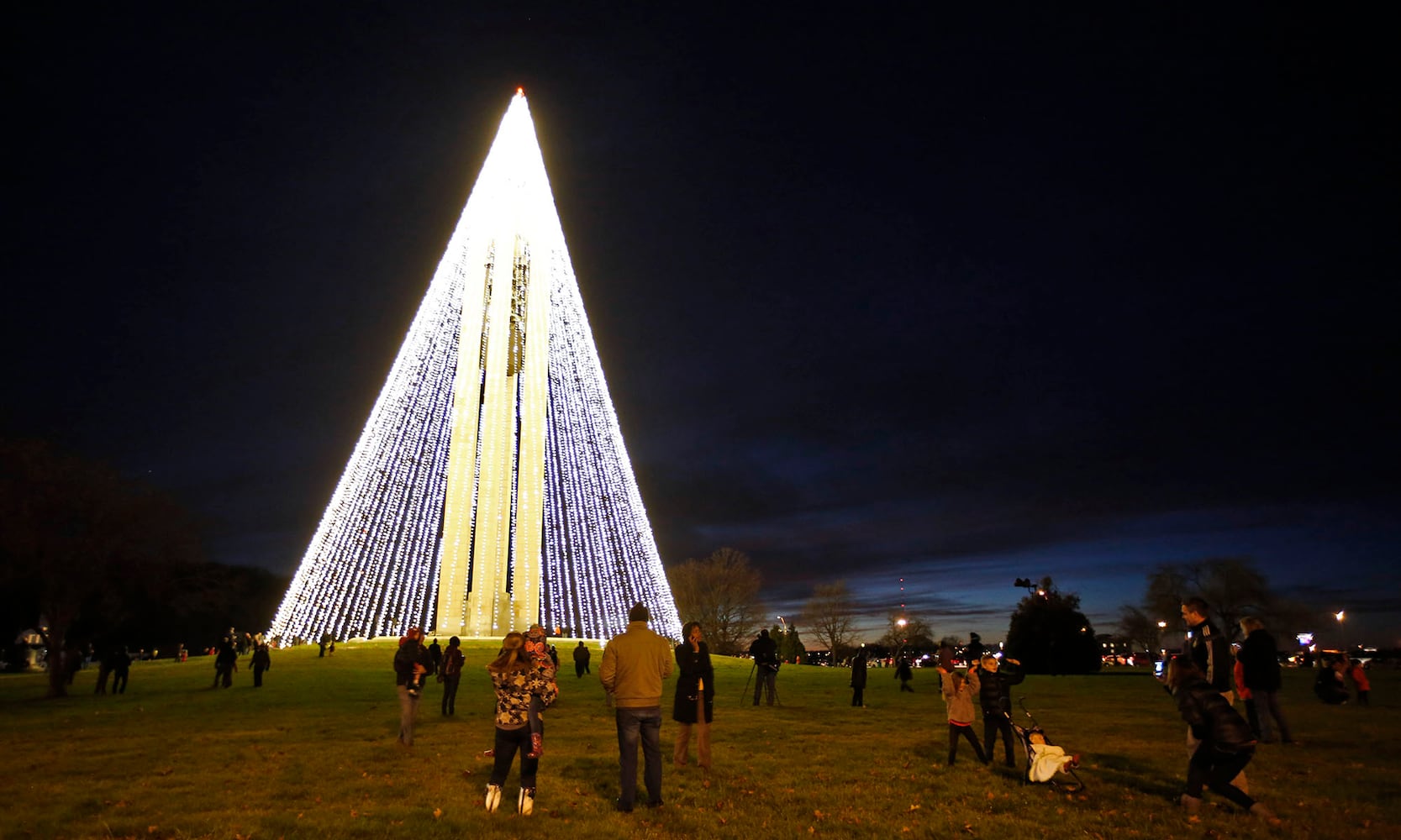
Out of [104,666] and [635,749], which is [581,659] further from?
[635,749]

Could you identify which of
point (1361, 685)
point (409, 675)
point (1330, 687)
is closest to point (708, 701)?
point (409, 675)

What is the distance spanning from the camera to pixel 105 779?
28.5 feet

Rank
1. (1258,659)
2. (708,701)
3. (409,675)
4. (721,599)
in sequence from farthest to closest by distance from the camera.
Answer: (721,599) → (409,675) → (1258,659) → (708,701)

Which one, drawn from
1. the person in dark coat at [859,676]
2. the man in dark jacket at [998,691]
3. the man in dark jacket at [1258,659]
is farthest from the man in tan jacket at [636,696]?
the person in dark coat at [859,676]

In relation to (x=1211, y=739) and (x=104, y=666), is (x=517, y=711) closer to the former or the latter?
(x=1211, y=739)

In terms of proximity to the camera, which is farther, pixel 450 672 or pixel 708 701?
pixel 450 672

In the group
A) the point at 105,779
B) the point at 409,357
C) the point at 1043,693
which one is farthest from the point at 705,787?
the point at 409,357

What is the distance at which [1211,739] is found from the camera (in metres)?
6.49

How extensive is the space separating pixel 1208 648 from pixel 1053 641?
2983 cm

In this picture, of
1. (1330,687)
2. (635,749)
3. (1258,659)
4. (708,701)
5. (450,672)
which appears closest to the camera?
(635,749)

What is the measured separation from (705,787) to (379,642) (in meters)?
31.1

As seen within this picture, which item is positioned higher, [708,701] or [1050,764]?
[708,701]

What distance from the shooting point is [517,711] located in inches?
269

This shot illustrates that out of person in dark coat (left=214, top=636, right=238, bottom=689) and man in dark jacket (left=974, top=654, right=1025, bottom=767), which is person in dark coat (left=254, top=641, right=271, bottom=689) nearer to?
person in dark coat (left=214, top=636, right=238, bottom=689)
